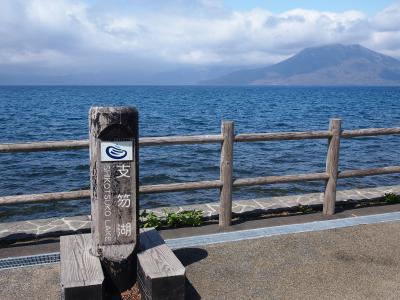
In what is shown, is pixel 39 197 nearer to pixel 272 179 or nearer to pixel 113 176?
pixel 113 176

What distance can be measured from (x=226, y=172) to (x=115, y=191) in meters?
2.36

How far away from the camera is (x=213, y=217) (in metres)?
6.84

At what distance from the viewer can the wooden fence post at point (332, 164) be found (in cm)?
670

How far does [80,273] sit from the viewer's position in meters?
3.91

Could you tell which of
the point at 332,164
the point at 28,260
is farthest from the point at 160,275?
the point at 332,164

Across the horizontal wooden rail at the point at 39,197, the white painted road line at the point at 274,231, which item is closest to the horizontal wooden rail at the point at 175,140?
the horizontal wooden rail at the point at 39,197

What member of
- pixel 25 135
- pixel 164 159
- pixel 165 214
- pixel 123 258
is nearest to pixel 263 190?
pixel 165 214

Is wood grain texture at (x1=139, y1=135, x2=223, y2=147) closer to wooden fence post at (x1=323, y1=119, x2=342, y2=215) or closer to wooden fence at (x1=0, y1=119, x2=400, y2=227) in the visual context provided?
wooden fence at (x1=0, y1=119, x2=400, y2=227)

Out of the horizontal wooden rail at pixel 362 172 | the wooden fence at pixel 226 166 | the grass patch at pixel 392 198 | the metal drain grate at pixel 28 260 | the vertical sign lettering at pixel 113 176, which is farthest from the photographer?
the grass patch at pixel 392 198

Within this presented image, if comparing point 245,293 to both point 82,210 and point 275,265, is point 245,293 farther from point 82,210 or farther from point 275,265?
point 82,210

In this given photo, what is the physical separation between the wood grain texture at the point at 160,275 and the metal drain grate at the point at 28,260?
1326 mm

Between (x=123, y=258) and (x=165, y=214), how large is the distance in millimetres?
2486

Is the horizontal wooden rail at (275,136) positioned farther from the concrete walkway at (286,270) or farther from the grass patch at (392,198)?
the grass patch at (392,198)

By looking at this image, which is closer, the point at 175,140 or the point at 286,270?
the point at 286,270
